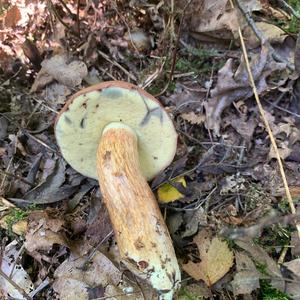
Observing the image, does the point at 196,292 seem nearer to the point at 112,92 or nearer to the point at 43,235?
the point at 43,235

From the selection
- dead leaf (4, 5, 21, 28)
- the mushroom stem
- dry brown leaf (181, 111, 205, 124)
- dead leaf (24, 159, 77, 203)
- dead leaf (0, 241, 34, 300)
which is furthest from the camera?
dead leaf (4, 5, 21, 28)

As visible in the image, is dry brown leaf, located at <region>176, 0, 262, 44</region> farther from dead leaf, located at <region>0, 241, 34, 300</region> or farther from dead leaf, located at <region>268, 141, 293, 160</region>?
dead leaf, located at <region>0, 241, 34, 300</region>

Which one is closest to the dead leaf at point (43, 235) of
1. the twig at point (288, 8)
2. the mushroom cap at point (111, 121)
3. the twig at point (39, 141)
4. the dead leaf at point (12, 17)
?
the mushroom cap at point (111, 121)

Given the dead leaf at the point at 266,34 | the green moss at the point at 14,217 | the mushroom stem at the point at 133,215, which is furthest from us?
the dead leaf at the point at 266,34

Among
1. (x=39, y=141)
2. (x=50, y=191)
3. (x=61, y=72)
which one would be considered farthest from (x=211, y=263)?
(x=61, y=72)

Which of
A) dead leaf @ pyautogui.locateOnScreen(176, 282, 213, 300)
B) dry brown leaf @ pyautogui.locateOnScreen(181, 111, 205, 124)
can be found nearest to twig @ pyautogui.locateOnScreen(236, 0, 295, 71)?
dry brown leaf @ pyautogui.locateOnScreen(181, 111, 205, 124)

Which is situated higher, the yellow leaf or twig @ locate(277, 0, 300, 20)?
twig @ locate(277, 0, 300, 20)

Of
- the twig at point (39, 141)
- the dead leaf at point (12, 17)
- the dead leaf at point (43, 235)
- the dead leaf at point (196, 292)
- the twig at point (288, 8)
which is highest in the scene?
the dead leaf at point (12, 17)

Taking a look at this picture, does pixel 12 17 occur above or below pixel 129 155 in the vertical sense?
above

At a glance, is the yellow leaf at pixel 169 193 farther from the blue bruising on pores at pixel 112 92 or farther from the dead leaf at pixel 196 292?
the blue bruising on pores at pixel 112 92
